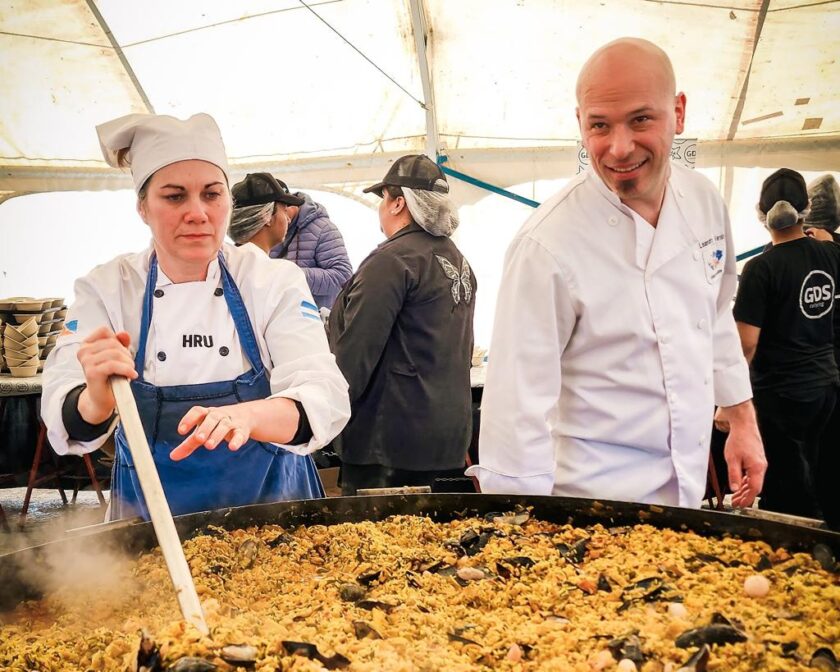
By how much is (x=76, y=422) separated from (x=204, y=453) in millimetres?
310

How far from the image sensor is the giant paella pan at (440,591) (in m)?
0.97

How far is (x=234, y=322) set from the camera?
181 centimetres

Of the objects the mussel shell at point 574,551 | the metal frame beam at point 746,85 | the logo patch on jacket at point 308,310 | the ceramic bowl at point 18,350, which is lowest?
the mussel shell at point 574,551

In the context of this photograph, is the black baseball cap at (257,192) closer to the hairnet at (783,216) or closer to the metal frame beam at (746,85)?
the hairnet at (783,216)

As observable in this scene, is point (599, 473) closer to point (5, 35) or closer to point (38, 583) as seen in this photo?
point (38, 583)

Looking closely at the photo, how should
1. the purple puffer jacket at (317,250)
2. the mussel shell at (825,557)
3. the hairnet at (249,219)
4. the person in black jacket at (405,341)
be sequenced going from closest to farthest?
the mussel shell at (825,557) → the person in black jacket at (405,341) → the hairnet at (249,219) → the purple puffer jacket at (317,250)

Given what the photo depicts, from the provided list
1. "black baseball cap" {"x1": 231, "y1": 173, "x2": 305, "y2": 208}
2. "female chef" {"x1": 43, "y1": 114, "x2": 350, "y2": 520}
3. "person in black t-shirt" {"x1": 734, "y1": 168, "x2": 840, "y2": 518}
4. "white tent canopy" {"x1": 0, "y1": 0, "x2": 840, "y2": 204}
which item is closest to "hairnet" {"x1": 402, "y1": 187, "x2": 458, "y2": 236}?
"black baseball cap" {"x1": 231, "y1": 173, "x2": 305, "y2": 208}

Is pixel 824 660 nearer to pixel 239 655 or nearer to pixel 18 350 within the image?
pixel 239 655

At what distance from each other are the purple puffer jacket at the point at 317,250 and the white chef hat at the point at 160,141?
223cm

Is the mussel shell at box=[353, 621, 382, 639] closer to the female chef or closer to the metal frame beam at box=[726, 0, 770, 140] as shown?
the female chef

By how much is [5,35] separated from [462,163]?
3.36 meters

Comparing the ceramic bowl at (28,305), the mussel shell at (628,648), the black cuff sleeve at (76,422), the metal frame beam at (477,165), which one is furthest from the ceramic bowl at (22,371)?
the mussel shell at (628,648)

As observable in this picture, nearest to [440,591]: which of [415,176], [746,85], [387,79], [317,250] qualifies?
[415,176]

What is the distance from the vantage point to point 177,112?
5734mm
